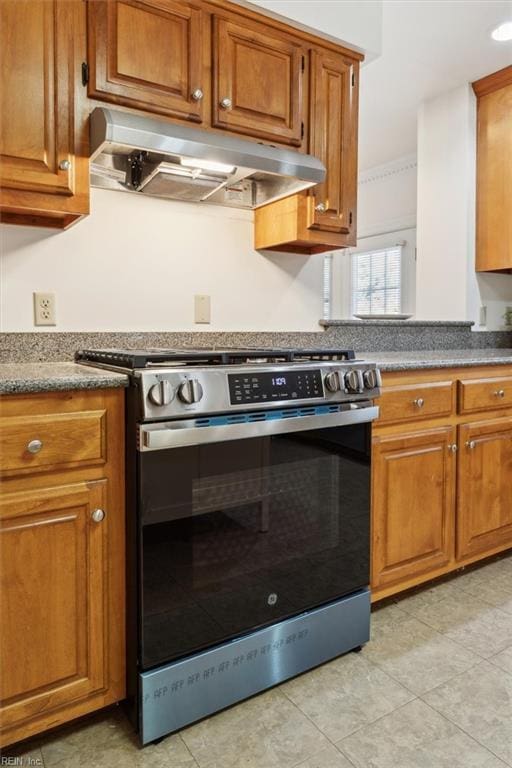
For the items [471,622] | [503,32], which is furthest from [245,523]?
[503,32]

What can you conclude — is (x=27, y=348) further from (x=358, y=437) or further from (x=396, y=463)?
(x=396, y=463)

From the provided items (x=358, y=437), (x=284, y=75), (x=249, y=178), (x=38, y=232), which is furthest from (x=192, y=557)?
(x=284, y=75)

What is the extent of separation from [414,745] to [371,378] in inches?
38.8

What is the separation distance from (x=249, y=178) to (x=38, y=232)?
770 mm

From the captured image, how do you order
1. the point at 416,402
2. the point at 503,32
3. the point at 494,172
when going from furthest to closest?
the point at 494,172
the point at 503,32
the point at 416,402

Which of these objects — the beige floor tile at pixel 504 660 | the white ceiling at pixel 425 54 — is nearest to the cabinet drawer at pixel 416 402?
the beige floor tile at pixel 504 660

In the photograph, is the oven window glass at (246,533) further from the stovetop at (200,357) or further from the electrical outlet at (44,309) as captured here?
the electrical outlet at (44,309)

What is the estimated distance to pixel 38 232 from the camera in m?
1.79

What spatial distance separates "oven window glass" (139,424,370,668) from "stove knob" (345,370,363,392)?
0.44 feet

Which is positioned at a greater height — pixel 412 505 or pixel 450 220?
pixel 450 220

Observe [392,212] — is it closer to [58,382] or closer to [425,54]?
[425,54]

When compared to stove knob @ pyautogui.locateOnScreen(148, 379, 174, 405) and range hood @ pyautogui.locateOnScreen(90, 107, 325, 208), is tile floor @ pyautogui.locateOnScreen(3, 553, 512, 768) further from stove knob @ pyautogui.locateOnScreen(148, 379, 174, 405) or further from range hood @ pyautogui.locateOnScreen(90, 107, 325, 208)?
range hood @ pyautogui.locateOnScreen(90, 107, 325, 208)

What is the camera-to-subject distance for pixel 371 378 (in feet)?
5.48

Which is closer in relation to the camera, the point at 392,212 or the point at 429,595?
the point at 429,595
